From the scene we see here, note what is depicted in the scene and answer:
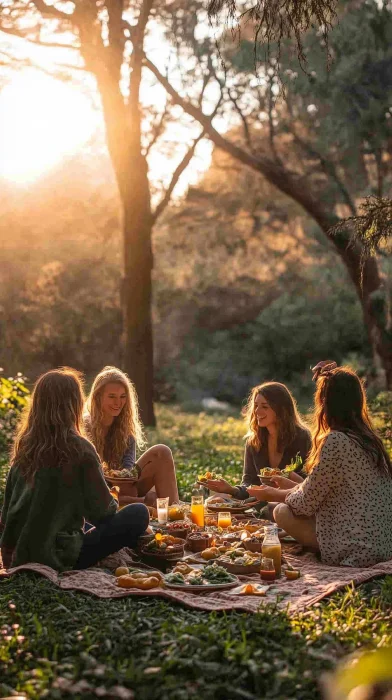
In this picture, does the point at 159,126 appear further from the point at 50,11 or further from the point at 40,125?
the point at 40,125

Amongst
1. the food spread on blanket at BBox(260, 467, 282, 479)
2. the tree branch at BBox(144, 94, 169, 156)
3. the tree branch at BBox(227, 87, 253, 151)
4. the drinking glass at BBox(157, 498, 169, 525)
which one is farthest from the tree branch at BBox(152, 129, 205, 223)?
the drinking glass at BBox(157, 498, 169, 525)

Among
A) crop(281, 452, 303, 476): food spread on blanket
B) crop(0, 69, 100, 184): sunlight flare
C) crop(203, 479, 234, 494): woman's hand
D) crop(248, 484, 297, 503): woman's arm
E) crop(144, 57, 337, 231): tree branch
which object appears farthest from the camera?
crop(0, 69, 100, 184): sunlight flare

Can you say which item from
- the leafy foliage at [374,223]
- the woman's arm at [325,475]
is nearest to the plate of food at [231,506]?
the woman's arm at [325,475]

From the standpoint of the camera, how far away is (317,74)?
16.0 m

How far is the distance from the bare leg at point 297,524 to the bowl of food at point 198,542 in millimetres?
437

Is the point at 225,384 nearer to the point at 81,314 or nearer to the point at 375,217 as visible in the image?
the point at 81,314

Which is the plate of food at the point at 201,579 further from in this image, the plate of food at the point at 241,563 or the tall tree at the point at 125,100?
the tall tree at the point at 125,100

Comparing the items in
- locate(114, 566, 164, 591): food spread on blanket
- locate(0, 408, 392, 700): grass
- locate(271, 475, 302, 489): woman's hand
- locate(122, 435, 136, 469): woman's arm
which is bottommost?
locate(0, 408, 392, 700): grass

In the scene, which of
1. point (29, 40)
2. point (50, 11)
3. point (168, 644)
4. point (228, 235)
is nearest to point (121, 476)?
point (168, 644)

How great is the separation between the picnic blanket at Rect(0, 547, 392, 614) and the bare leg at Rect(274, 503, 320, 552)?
0.72 feet

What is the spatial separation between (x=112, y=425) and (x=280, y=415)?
4.04 ft

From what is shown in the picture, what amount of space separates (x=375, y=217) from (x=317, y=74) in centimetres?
1040

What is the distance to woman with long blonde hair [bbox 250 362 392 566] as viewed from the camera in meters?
4.68

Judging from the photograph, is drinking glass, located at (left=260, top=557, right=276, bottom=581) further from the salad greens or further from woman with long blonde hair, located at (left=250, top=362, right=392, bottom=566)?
the salad greens
